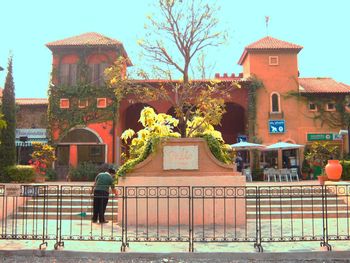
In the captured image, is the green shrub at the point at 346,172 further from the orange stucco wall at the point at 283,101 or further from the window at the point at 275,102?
the window at the point at 275,102

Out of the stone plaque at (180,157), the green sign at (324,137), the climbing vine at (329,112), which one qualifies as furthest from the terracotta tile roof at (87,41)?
the stone plaque at (180,157)

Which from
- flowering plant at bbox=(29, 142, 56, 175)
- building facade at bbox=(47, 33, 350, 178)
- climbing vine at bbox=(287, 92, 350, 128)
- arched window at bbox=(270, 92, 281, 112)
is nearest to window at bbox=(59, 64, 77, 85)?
building facade at bbox=(47, 33, 350, 178)

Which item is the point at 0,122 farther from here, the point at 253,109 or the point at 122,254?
the point at 253,109

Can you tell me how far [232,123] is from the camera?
28.9 m

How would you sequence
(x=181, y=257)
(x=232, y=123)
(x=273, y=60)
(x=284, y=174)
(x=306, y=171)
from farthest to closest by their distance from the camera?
(x=232, y=123), (x=273, y=60), (x=306, y=171), (x=284, y=174), (x=181, y=257)

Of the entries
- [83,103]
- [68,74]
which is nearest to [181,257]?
[83,103]

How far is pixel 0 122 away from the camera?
7.14 meters

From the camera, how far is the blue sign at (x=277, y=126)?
2509cm

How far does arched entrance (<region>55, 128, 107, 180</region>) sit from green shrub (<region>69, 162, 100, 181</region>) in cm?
214

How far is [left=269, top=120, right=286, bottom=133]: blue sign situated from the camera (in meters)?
25.1

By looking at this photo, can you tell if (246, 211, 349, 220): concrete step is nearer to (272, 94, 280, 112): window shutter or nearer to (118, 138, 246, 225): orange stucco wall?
(118, 138, 246, 225): orange stucco wall

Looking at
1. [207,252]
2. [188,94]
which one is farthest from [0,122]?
[188,94]

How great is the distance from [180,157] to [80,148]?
608 inches

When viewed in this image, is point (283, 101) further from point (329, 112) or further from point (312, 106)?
point (329, 112)
